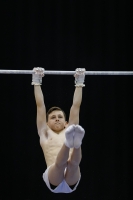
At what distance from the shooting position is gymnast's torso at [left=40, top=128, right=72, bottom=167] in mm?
4211

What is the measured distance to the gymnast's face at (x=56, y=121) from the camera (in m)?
4.42

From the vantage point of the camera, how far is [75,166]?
3867mm

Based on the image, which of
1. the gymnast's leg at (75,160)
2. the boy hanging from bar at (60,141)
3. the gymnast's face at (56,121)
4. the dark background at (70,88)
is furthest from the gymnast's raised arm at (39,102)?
the dark background at (70,88)

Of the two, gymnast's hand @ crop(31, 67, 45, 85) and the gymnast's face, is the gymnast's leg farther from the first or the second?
gymnast's hand @ crop(31, 67, 45, 85)

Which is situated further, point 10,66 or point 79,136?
point 10,66

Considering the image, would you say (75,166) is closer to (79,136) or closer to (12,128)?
(79,136)

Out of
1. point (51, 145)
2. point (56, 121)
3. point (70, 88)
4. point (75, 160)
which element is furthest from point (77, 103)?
point (70, 88)

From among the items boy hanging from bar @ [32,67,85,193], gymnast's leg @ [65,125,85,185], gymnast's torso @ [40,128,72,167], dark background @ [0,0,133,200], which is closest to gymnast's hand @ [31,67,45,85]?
boy hanging from bar @ [32,67,85,193]

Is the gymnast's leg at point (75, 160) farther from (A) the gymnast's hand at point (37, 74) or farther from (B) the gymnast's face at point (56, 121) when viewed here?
(A) the gymnast's hand at point (37, 74)

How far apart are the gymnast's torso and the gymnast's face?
84mm

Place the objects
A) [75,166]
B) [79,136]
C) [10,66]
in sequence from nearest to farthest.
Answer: [79,136], [75,166], [10,66]

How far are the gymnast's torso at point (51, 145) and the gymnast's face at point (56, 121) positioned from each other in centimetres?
8

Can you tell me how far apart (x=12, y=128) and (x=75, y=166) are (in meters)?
2.24

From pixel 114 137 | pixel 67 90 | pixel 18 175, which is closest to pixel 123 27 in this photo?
pixel 67 90
